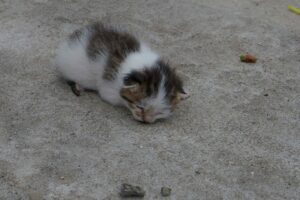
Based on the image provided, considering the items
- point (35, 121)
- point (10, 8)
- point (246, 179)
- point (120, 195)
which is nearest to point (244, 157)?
point (246, 179)

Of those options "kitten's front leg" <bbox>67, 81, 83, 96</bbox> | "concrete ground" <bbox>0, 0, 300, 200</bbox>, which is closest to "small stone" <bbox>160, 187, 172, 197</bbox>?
"concrete ground" <bbox>0, 0, 300, 200</bbox>

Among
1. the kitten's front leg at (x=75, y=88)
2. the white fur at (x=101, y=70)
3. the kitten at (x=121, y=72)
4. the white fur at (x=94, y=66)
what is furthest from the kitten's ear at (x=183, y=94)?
the kitten's front leg at (x=75, y=88)

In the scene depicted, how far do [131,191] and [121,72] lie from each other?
1179 millimetres

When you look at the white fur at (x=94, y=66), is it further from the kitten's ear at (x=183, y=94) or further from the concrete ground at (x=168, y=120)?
the kitten's ear at (x=183, y=94)

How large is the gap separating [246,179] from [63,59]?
1.90 metres

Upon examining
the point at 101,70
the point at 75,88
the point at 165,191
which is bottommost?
the point at 75,88

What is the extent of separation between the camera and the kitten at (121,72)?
14.9 feet

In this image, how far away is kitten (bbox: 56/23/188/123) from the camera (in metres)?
4.54

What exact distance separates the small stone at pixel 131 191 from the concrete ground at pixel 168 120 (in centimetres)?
5

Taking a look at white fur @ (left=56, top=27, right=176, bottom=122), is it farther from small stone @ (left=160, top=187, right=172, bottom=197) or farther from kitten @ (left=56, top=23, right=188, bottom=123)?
small stone @ (left=160, top=187, right=172, bottom=197)

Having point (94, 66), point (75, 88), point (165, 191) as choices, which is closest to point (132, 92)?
point (94, 66)

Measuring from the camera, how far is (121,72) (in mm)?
4680

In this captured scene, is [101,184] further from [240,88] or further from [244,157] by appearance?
[240,88]

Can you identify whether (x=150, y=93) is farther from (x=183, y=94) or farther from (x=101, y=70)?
(x=101, y=70)
